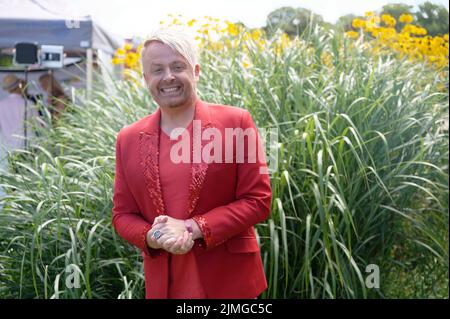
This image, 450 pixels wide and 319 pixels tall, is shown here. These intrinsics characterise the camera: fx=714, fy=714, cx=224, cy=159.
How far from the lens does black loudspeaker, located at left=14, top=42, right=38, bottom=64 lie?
4.39m

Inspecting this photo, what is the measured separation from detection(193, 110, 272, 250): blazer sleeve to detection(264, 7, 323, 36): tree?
9.76 ft

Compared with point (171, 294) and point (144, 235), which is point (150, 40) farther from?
point (171, 294)

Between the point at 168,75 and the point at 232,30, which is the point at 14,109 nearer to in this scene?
the point at 232,30

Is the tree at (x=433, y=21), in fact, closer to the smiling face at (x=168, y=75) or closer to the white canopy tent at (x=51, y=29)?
the white canopy tent at (x=51, y=29)

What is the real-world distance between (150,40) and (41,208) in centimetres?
169

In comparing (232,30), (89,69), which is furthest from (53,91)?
(232,30)

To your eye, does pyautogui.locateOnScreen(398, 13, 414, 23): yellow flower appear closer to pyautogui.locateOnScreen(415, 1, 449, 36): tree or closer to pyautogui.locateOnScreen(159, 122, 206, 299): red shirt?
pyautogui.locateOnScreen(415, 1, 449, 36): tree

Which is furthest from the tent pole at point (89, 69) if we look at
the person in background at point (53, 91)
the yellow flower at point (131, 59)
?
the yellow flower at point (131, 59)

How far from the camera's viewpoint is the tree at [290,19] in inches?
202

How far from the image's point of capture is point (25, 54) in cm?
443

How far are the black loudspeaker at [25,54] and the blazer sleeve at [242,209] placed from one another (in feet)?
8.27

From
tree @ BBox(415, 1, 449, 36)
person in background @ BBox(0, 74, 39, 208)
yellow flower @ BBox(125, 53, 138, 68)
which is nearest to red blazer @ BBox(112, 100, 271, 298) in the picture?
person in background @ BBox(0, 74, 39, 208)

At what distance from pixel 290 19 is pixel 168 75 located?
10.7ft

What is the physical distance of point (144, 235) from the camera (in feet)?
7.18
